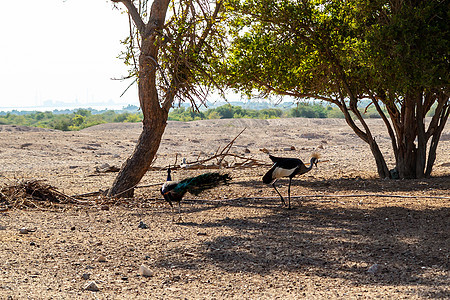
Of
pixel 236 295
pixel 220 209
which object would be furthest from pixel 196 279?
pixel 220 209

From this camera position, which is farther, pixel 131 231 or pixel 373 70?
pixel 373 70

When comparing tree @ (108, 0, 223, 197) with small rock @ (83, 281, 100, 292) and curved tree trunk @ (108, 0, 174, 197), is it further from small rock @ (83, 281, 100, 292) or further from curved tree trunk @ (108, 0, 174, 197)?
small rock @ (83, 281, 100, 292)

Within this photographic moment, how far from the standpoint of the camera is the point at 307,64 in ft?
38.1

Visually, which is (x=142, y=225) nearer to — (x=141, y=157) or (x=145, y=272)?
(x=145, y=272)

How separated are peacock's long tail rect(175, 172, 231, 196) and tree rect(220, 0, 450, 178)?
3.25 metres

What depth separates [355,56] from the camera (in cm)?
929

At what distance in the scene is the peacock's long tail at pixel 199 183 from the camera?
797 centimetres

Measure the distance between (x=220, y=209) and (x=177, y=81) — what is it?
2551 mm

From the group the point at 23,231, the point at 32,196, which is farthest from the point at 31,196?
the point at 23,231

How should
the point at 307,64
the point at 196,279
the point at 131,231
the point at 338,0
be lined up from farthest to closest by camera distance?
1. the point at 307,64
2. the point at 338,0
3. the point at 131,231
4. the point at 196,279

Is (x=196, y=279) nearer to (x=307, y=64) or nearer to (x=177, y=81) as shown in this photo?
(x=177, y=81)

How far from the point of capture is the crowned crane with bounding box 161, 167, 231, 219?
26.0ft

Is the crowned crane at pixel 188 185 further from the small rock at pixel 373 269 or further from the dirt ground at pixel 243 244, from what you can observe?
the small rock at pixel 373 269

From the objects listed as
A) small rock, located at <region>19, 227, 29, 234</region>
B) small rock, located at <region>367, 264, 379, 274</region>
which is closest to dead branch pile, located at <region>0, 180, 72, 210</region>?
small rock, located at <region>19, 227, 29, 234</region>
